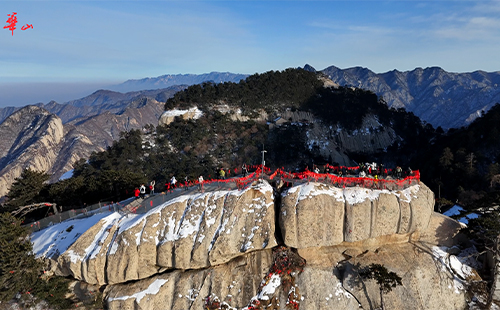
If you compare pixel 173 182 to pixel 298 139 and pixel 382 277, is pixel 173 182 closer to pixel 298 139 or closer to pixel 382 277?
pixel 382 277

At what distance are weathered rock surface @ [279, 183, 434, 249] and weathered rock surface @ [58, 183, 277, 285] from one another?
2.07 metres

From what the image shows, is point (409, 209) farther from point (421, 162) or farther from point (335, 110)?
point (335, 110)

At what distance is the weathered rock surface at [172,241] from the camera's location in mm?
23766

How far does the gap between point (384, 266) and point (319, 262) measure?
5.36 m

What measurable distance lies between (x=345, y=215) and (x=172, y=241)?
14.8 meters

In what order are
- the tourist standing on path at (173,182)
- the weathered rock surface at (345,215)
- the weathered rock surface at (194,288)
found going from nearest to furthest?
the weathered rock surface at (194,288)
the weathered rock surface at (345,215)
the tourist standing on path at (173,182)

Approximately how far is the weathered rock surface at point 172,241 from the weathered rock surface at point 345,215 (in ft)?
6.80

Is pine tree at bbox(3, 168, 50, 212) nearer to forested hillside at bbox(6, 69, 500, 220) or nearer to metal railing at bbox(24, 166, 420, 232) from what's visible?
metal railing at bbox(24, 166, 420, 232)

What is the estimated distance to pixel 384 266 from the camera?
24.2m

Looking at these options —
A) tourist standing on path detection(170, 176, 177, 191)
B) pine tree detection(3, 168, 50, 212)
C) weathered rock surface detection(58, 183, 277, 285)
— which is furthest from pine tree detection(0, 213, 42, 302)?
pine tree detection(3, 168, 50, 212)

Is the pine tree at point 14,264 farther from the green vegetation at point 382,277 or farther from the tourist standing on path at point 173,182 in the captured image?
the green vegetation at point 382,277

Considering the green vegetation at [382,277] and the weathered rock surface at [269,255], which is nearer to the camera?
the green vegetation at [382,277]

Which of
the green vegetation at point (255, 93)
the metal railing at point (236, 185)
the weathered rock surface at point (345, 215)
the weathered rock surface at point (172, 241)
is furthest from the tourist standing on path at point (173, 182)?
the green vegetation at point (255, 93)

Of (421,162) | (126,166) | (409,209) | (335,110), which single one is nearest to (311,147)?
(335,110)
